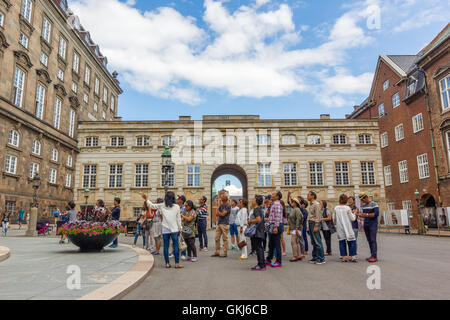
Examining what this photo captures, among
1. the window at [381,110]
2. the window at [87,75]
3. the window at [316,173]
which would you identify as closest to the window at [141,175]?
the window at [87,75]

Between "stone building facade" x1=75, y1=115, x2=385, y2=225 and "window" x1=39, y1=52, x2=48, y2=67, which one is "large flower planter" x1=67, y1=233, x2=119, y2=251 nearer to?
"stone building facade" x1=75, y1=115, x2=385, y2=225

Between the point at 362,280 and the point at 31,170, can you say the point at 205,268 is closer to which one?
the point at 362,280

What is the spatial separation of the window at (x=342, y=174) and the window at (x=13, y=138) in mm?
28588

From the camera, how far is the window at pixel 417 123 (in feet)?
88.1

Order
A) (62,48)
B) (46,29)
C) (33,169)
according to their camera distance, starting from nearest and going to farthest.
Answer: (33,169) < (46,29) < (62,48)

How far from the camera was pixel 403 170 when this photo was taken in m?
29.8

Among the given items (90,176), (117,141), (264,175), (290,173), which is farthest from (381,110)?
(90,176)

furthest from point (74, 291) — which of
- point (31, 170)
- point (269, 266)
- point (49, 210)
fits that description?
point (49, 210)

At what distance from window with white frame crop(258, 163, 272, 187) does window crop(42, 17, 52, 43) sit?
75.2ft

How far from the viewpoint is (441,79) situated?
24.3 m

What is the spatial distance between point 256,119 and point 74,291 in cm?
2959

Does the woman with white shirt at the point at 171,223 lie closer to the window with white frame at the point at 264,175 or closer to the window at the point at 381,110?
the window with white frame at the point at 264,175

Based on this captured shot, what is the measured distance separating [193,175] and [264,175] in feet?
23.9

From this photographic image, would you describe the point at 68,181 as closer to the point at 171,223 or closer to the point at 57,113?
the point at 57,113
